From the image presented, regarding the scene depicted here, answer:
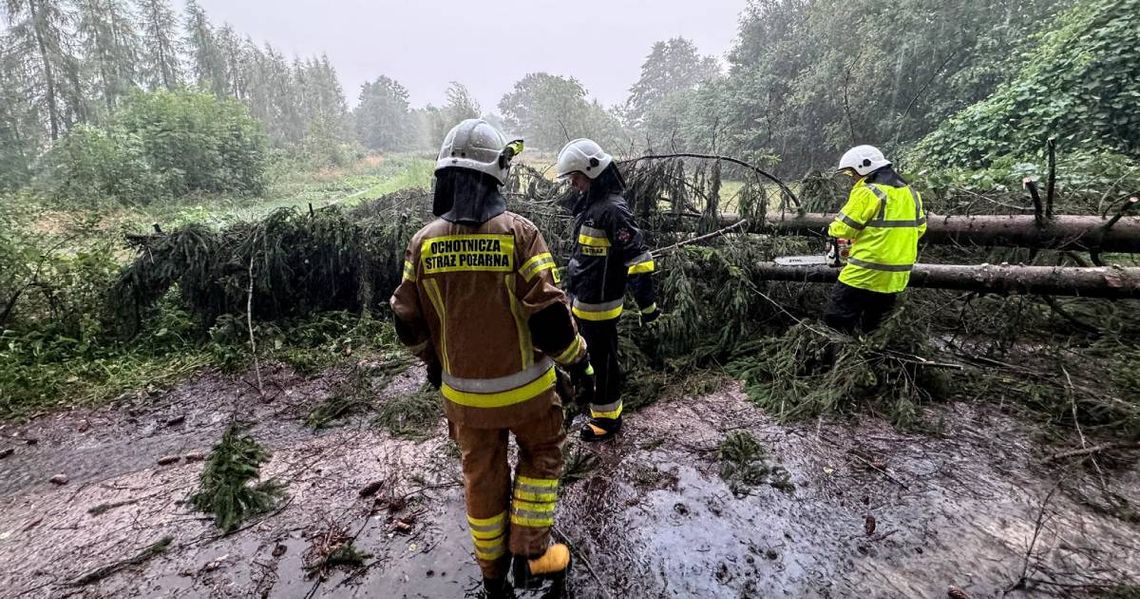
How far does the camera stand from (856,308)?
4.23 meters

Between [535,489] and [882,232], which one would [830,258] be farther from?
[535,489]

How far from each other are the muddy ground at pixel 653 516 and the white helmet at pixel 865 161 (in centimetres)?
205

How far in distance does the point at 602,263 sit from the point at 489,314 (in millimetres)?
1503

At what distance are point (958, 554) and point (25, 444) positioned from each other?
6.58m

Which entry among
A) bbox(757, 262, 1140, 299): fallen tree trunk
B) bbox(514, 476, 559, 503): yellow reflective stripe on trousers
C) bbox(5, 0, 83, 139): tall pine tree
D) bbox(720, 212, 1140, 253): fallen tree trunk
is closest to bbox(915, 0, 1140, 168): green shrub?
bbox(720, 212, 1140, 253): fallen tree trunk

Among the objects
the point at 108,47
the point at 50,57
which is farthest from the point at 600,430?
the point at 108,47

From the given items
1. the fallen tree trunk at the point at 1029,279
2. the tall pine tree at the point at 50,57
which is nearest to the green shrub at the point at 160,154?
the tall pine tree at the point at 50,57

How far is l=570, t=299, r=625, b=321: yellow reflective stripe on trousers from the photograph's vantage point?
3.38m

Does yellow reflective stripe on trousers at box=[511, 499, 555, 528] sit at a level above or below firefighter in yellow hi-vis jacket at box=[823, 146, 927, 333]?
below

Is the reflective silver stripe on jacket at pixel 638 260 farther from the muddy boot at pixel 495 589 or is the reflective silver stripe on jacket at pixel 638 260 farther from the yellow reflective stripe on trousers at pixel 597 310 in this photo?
the muddy boot at pixel 495 589

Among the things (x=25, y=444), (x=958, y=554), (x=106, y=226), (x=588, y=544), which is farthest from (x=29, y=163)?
(x=958, y=554)

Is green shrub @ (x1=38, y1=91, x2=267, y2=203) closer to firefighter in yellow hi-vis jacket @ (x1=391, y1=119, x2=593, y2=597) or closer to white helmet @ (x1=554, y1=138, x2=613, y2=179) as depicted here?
white helmet @ (x1=554, y1=138, x2=613, y2=179)

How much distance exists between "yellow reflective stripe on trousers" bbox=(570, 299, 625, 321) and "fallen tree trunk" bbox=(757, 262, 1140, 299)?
2473mm

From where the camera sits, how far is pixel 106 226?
547 inches
